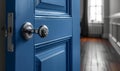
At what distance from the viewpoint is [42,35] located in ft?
2.08

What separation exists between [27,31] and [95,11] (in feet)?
23.8

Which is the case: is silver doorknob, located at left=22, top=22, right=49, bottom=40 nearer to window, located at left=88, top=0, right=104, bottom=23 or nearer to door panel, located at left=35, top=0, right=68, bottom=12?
door panel, located at left=35, top=0, right=68, bottom=12

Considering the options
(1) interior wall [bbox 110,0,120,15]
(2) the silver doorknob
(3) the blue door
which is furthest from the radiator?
(2) the silver doorknob

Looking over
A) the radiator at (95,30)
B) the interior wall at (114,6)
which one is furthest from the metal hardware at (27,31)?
the radiator at (95,30)

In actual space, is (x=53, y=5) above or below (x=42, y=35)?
above

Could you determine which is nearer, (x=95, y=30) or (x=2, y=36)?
(x=2, y=36)

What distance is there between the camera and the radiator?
7.60 metres

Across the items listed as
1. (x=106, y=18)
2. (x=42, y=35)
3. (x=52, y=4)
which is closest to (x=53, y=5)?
(x=52, y=4)

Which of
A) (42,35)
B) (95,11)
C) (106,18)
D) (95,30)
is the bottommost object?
(95,30)

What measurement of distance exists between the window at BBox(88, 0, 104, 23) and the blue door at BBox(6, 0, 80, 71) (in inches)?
262

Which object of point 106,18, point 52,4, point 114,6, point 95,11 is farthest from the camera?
point 95,11

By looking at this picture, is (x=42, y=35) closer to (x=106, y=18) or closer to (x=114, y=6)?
(x=114, y=6)

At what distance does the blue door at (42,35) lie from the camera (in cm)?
55

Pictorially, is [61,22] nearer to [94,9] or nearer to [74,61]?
[74,61]
